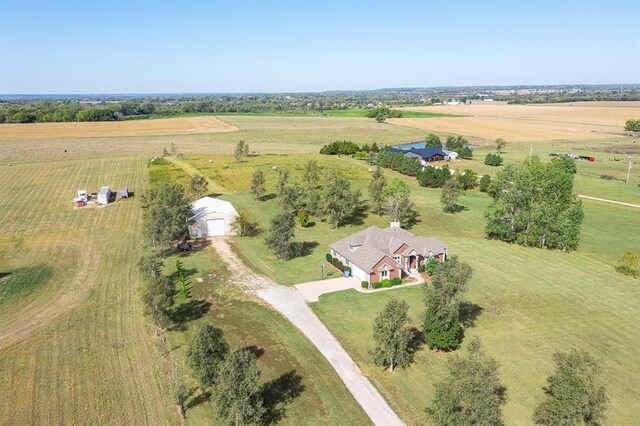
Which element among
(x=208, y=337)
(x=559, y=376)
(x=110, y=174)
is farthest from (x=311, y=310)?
(x=110, y=174)

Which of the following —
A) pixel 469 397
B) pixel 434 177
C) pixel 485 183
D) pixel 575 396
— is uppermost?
pixel 469 397

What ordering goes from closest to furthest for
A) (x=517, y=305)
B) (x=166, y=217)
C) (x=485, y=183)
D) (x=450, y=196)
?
(x=517, y=305)
(x=166, y=217)
(x=450, y=196)
(x=485, y=183)

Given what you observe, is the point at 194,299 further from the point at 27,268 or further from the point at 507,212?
the point at 507,212

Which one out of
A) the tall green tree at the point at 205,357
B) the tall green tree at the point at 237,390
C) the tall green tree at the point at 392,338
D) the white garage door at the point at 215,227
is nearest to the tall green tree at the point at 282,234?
the white garage door at the point at 215,227

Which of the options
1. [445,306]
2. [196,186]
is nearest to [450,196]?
[445,306]

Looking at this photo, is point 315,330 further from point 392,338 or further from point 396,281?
point 396,281

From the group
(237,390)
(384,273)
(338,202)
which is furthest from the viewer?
(338,202)

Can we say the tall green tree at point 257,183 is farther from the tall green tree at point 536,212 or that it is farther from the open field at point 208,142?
the open field at point 208,142
